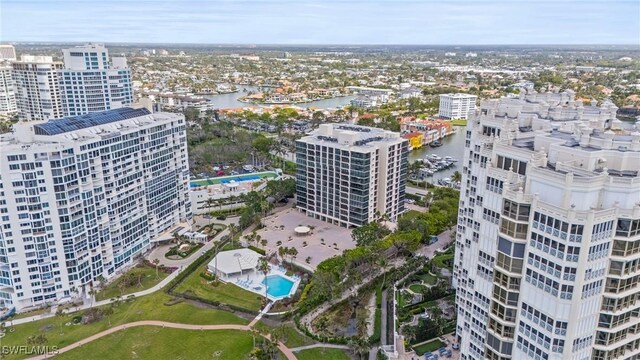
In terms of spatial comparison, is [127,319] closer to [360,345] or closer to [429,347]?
[360,345]

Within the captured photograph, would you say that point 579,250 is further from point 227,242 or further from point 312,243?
point 227,242

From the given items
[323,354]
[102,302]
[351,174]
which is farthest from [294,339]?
[351,174]

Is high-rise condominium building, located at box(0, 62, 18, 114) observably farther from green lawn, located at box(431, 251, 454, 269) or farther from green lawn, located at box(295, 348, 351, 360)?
green lawn, located at box(295, 348, 351, 360)

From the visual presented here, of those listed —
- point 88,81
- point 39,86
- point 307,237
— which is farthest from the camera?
point 39,86

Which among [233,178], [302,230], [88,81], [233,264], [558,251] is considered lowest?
[233,264]

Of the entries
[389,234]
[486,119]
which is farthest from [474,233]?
[389,234]

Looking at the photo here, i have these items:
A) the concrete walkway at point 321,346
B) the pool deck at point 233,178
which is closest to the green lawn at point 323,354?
the concrete walkway at point 321,346
